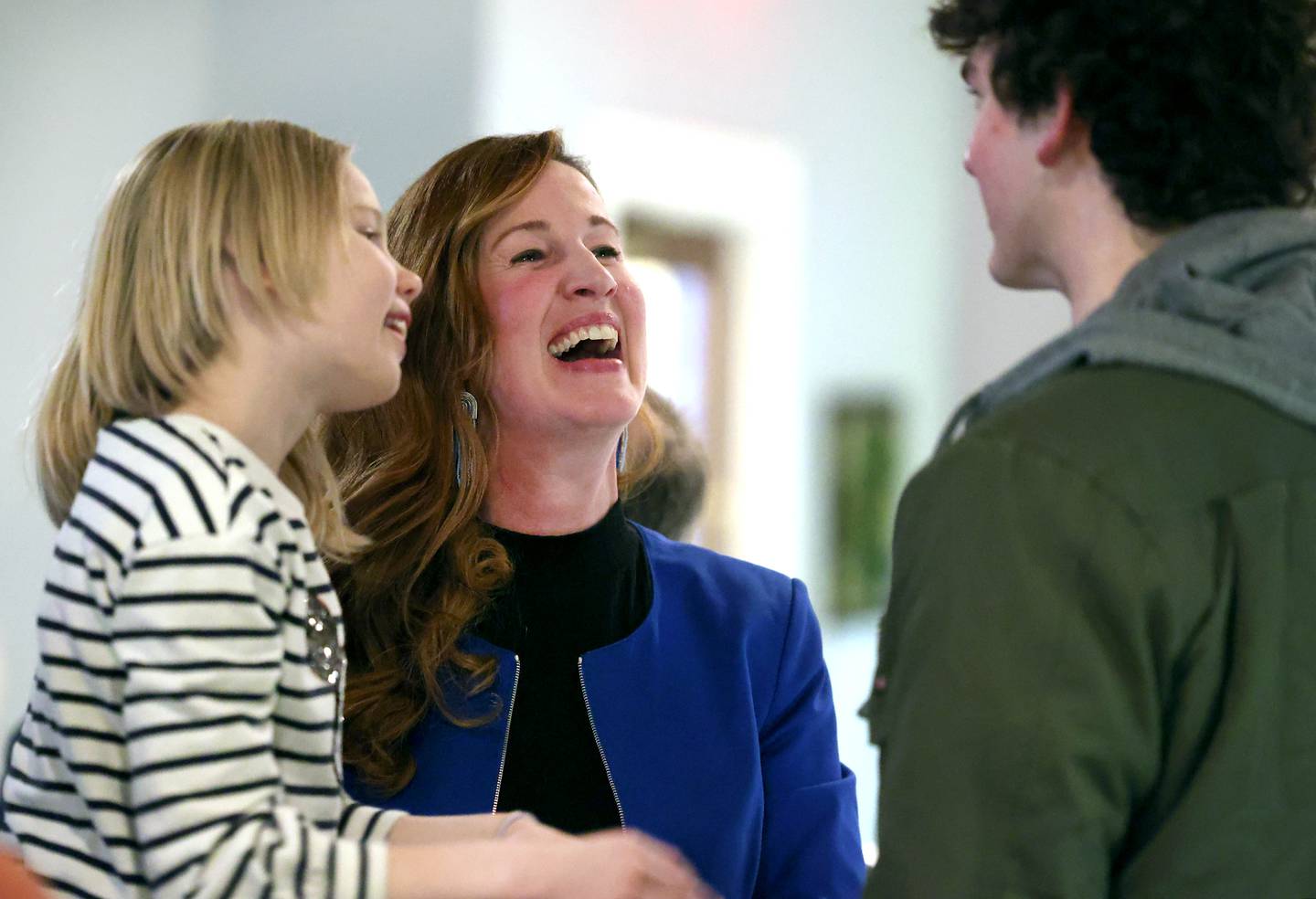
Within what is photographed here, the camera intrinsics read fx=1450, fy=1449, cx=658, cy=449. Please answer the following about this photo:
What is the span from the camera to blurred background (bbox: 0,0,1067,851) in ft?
14.2

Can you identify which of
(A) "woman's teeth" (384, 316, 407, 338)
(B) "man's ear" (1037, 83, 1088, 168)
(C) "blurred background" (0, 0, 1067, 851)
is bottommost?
(C) "blurred background" (0, 0, 1067, 851)

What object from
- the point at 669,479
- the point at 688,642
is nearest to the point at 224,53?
the point at 669,479

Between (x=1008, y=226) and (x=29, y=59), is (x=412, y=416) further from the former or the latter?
(x=29, y=59)

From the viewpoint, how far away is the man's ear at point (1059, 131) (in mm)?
1218

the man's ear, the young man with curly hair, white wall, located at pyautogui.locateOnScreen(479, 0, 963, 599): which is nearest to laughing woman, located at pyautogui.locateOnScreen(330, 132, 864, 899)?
the young man with curly hair

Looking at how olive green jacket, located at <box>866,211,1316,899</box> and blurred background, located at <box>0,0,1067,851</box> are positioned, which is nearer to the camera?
olive green jacket, located at <box>866,211,1316,899</box>

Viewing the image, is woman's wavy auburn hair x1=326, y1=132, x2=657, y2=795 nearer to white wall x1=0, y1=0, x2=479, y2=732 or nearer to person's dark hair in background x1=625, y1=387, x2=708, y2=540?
person's dark hair in background x1=625, y1=387, x2=708, y2=540

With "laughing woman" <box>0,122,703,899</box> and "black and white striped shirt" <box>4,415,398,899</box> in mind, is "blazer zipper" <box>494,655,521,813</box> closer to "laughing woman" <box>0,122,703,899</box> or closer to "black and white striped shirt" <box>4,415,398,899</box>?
"laughing woman" <box>0,122,703,899</box>

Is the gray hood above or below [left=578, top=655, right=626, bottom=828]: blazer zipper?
above

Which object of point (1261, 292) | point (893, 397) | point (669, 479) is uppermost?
point (1261, 292)

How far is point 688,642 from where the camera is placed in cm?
187

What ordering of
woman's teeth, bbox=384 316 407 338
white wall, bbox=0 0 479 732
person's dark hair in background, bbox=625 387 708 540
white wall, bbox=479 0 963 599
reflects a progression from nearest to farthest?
woman's teeth, bbox=384 316 407 338, person's dark hair in background, bbox=625 387 708 540, white wall, bbox=0 0 479 732, white wall, bbox=479 0 963 599

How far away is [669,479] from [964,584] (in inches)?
62.6

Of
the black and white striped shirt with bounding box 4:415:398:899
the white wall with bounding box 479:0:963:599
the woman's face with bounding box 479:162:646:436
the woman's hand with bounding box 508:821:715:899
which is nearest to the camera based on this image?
the black and white striped shirt with bounding box 4:415:398:899
